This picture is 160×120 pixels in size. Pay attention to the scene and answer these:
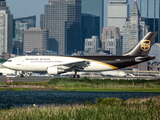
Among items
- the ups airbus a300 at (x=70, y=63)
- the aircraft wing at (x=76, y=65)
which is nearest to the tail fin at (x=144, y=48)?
the ups airbus a300 at (x=70, y=63)

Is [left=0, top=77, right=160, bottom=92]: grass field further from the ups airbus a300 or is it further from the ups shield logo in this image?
the ups shield logo

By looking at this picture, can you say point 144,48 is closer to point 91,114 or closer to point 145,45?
point 145,45

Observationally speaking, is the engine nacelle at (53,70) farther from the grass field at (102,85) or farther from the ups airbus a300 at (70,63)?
the grass field at (102,85)

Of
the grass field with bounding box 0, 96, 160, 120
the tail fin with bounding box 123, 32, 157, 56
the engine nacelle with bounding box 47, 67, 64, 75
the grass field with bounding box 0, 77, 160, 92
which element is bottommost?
the grass field with bounding box 0, 77, 160, 92

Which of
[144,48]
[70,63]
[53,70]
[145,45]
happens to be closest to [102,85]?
[70,63]

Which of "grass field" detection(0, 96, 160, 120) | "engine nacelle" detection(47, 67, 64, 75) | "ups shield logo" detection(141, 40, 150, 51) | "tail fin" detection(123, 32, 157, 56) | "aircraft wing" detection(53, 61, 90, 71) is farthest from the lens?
"ups shield logo" detection(141, 40, 150, 51)

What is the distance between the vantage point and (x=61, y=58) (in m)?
79.9

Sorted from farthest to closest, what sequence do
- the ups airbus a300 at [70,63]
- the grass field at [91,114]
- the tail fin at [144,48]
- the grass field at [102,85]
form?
the tail fin at [144,48], the ups airbus a300 at [70,63], the grass field at [102,85], the grass field at [91,114]

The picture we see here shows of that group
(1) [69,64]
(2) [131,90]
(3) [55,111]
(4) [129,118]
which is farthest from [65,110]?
(1) [69,64]

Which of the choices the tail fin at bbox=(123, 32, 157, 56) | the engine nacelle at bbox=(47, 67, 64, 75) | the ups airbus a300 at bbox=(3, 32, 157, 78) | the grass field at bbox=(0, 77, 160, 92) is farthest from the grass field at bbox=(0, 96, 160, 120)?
the tail fin at bbox=(123, 32, 157, 56)

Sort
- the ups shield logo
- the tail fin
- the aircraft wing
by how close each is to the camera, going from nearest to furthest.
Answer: the aircraft wing < the tail fin < the ups shield logo

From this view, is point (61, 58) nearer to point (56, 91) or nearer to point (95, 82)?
point (95, 82)

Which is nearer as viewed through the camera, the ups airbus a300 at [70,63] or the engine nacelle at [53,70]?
the engine nacelle at [53,70]

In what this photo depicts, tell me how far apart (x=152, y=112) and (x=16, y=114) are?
1273 centimetres
